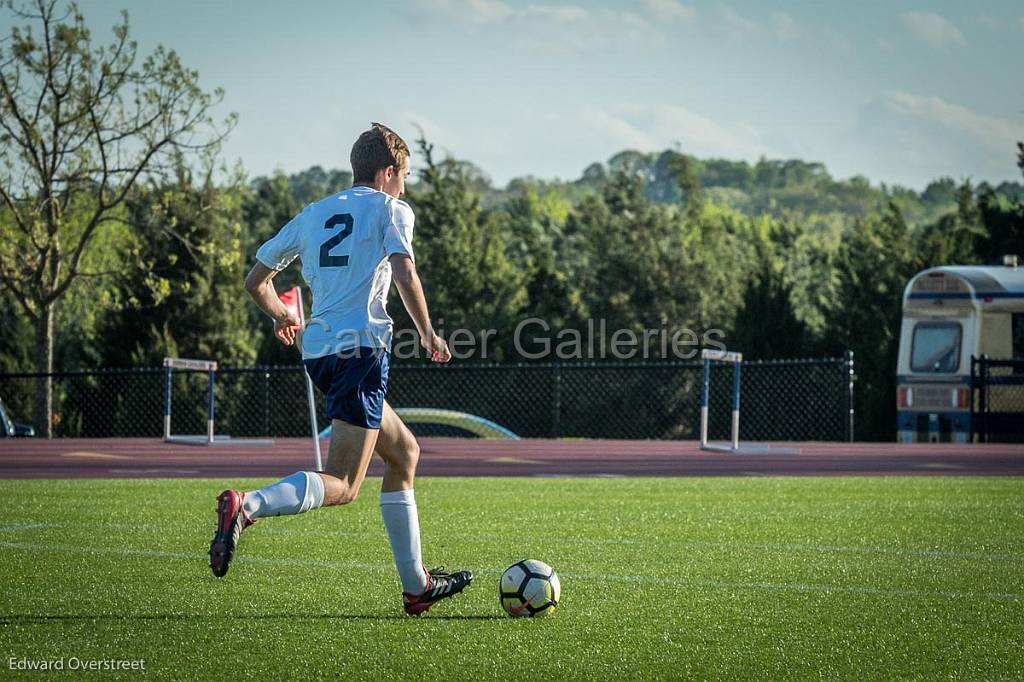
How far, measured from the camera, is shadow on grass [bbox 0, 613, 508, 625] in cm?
577

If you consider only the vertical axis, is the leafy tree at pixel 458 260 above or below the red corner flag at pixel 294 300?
above

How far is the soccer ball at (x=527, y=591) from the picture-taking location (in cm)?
585

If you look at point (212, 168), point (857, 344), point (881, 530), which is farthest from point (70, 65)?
point (881, 530)

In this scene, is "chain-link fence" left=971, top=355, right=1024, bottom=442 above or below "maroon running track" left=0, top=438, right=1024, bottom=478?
above

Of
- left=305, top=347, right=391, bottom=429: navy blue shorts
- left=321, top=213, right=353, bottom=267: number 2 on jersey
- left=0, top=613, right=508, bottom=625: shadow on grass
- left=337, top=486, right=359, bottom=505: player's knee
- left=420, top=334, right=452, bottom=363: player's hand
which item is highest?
left=321, top=213, right=353, bottom=267: number 2 on jersey

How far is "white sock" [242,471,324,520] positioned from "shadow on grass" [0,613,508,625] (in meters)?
0.52

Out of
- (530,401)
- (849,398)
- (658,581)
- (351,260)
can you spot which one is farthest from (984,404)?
(351,260)

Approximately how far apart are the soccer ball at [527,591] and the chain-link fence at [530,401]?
23.9 metres

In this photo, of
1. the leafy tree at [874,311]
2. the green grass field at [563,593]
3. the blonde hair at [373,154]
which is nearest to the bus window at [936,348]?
the leafy tree at [874,311]

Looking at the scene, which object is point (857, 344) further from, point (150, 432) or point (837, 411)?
point (150, 432)

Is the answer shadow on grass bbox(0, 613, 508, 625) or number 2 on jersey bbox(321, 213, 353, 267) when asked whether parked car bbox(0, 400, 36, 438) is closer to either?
shadow on grass bbox(0, 613, 508, 625)

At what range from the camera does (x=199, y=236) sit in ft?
114
